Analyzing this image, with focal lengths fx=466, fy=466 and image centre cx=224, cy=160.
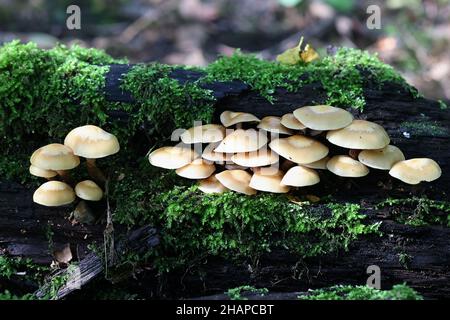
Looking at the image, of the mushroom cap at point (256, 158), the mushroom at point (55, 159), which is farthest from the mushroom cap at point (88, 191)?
the mushroom cap at point (256, 158)

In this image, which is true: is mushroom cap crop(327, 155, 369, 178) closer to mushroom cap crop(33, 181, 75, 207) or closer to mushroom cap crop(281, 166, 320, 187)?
mushroom cap crop(281, 166, 320, 187)

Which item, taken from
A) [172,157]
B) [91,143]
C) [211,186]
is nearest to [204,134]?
[172,157]

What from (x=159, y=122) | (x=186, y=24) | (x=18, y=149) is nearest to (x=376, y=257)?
(x=159, y=122)

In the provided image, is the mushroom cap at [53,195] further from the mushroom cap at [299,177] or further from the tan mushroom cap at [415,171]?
the tan mushroom cap at [415,171]

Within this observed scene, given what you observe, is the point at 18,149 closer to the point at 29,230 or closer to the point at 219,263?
the point at 29,230

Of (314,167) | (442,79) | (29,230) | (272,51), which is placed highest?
(272,51)

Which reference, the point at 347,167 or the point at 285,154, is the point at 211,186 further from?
the point at 347,167

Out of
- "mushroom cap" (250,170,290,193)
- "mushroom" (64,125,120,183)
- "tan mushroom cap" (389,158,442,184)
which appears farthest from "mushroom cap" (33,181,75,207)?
"tan mushroom cap" (389,158,442,184)
